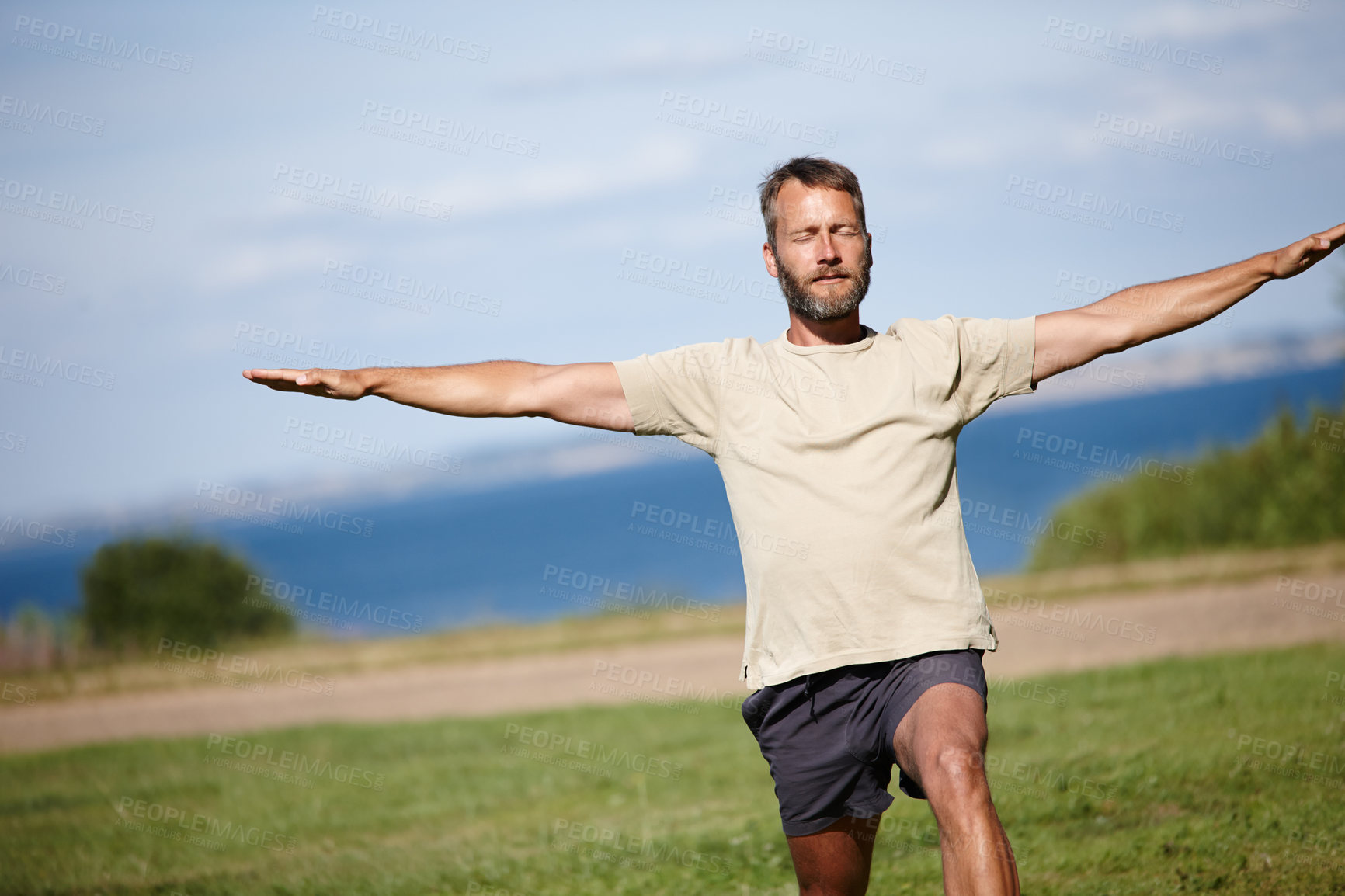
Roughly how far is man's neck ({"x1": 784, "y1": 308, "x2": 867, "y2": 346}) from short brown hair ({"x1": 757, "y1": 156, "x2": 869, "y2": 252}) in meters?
0.29

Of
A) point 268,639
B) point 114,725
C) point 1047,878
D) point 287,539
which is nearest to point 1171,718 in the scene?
point 1047,878

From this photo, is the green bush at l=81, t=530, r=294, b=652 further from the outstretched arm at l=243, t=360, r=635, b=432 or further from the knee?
the knee

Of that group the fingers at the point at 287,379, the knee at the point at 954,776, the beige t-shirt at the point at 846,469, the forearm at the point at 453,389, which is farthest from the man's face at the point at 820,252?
the fingers at the point at 287,379

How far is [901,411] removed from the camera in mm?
3510

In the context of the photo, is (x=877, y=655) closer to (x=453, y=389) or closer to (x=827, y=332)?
(x=827, y=332)

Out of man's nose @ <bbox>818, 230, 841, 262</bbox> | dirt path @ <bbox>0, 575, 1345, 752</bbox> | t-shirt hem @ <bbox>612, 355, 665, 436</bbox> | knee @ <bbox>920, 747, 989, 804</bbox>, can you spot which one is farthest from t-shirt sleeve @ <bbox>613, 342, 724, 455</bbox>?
dirt path @ <bbox>0, 575, 1345, 752</bbox>

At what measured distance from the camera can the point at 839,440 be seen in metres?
3.49

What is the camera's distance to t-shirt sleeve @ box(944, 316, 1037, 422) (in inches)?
145

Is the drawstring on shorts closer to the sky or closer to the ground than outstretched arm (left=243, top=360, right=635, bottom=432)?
closer to the ground

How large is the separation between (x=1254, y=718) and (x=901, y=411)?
546cm

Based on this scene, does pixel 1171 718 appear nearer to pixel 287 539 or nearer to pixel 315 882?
pixel 315 882

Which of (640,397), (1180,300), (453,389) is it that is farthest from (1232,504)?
(453,389)

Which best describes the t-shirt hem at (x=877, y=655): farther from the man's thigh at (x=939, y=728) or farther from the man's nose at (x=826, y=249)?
the man's nose at (x=826, y=249)

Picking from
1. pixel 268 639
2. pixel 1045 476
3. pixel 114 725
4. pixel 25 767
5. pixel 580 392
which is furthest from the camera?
pixel 1045 476
